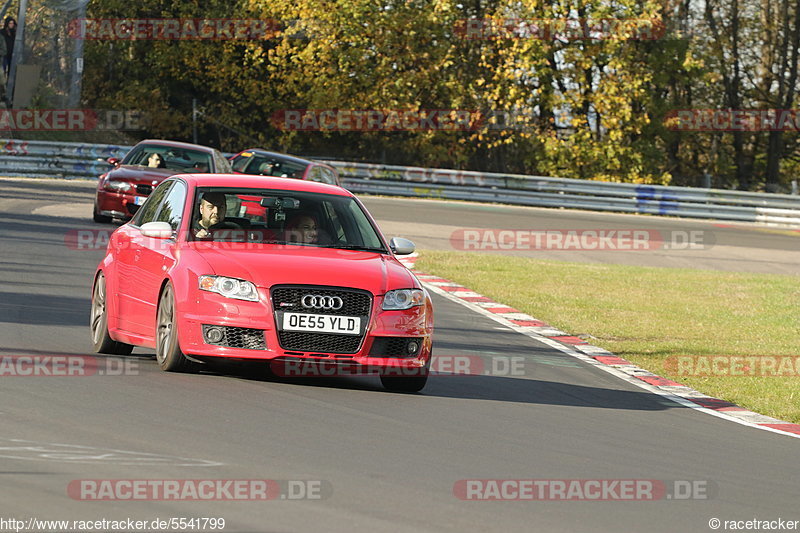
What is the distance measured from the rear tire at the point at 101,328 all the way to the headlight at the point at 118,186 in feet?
38.3

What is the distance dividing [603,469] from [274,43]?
38764mm

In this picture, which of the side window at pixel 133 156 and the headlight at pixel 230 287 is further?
the side window at pixel 133 156

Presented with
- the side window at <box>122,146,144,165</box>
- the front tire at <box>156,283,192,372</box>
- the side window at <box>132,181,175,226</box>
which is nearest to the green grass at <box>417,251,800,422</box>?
the front tire at <box>156,283,192,372</box>

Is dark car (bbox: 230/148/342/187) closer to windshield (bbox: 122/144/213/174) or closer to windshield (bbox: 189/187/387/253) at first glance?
windshield (bbox: 122/144/213/174)

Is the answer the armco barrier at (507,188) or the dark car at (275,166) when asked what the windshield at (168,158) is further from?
the armco barrier at (507,188)

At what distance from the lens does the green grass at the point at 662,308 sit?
13.1m

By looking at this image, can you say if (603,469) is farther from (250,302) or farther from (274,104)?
(274,104)

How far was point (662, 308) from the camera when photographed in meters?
19.4

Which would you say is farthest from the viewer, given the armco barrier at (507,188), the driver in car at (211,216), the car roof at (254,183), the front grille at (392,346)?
the armco barrier at (507,188)

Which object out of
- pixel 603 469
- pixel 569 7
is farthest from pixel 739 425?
pixel 569 7

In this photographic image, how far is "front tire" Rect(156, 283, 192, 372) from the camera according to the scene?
961 cm

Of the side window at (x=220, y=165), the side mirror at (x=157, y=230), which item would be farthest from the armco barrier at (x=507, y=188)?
the side mirror at (x=157, y=230)

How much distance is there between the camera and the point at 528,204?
39.4 meters

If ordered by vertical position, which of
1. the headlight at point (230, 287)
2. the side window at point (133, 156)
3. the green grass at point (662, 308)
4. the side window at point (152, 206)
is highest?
the side window at point (133, 156)
